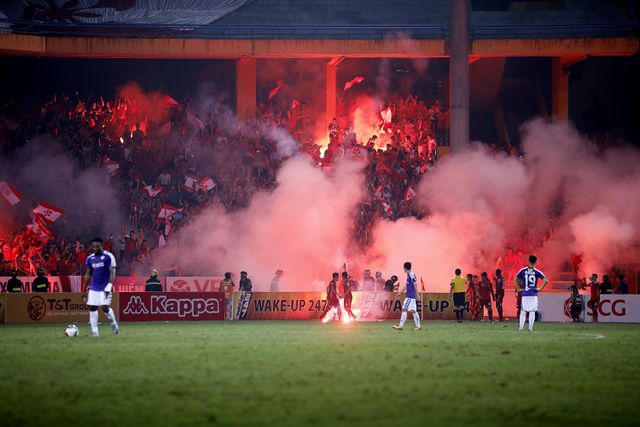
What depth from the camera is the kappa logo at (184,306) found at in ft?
106

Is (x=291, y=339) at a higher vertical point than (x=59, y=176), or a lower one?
lower

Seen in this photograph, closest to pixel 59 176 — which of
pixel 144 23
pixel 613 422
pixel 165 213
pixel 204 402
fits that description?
pixel 165 213

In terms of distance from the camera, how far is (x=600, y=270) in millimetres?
39281

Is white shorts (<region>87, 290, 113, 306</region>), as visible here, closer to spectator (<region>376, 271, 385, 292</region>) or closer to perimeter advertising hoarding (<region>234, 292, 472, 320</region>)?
perimeter advertising hoarding (<region>234, 292, 472, 320</region>)

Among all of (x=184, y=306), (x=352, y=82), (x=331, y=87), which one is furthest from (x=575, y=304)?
(x=352, y=82)

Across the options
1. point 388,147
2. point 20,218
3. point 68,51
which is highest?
point 68,51

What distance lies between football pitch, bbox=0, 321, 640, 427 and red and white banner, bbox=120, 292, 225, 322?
32.7 feet

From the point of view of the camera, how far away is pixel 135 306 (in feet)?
105

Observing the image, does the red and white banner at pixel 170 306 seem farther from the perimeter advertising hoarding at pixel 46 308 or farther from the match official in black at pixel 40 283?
the match official in black at pixel 40 283

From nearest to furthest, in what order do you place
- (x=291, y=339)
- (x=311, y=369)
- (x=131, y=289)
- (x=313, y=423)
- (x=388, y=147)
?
1. (x=313, y=423)
2. (x=311, y=369)
3. (x=291, y=339)
4. (x=131, y=289)
5. (x=388, y=147)

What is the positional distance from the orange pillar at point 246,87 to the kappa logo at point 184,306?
593 inches

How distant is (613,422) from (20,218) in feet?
102

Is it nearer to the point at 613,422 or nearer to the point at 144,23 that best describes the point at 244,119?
the point at 144,23

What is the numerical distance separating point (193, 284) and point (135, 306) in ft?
13.8
